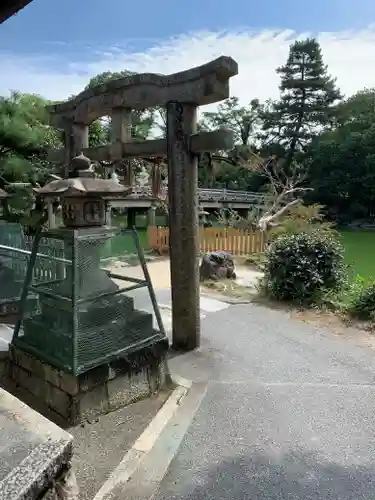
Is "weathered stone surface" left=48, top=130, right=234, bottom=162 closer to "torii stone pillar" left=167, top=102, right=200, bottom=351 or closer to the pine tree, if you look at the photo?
"torii stone pillar" left=167, top=102, right=200, bottom=351

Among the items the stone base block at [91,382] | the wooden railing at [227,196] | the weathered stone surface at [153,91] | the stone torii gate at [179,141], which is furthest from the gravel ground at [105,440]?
the wooden railing at [227,196]

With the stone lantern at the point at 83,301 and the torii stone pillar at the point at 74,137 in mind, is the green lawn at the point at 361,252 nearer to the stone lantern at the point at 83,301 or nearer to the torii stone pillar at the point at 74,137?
the torii stone pillar at the point at 74,137

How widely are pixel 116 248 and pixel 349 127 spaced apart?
27871 millimetres

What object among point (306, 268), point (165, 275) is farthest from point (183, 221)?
point (165, 275)

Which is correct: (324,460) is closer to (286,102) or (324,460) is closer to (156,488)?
(156,488)

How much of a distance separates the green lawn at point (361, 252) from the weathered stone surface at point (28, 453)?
7.29 meters

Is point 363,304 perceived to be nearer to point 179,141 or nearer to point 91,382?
point 179,141

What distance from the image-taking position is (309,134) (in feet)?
101

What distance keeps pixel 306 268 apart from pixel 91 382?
14.8ft

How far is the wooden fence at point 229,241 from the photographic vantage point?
1225 cm

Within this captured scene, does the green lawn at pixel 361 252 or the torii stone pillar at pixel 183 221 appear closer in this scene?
the torii stone pillar at pixel 183 221

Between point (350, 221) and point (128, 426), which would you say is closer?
point (128, 426)

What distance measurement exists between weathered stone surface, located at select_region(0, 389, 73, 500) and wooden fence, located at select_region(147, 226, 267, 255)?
33.5ft

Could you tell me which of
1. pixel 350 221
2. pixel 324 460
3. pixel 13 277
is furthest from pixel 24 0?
pixel 350 221
